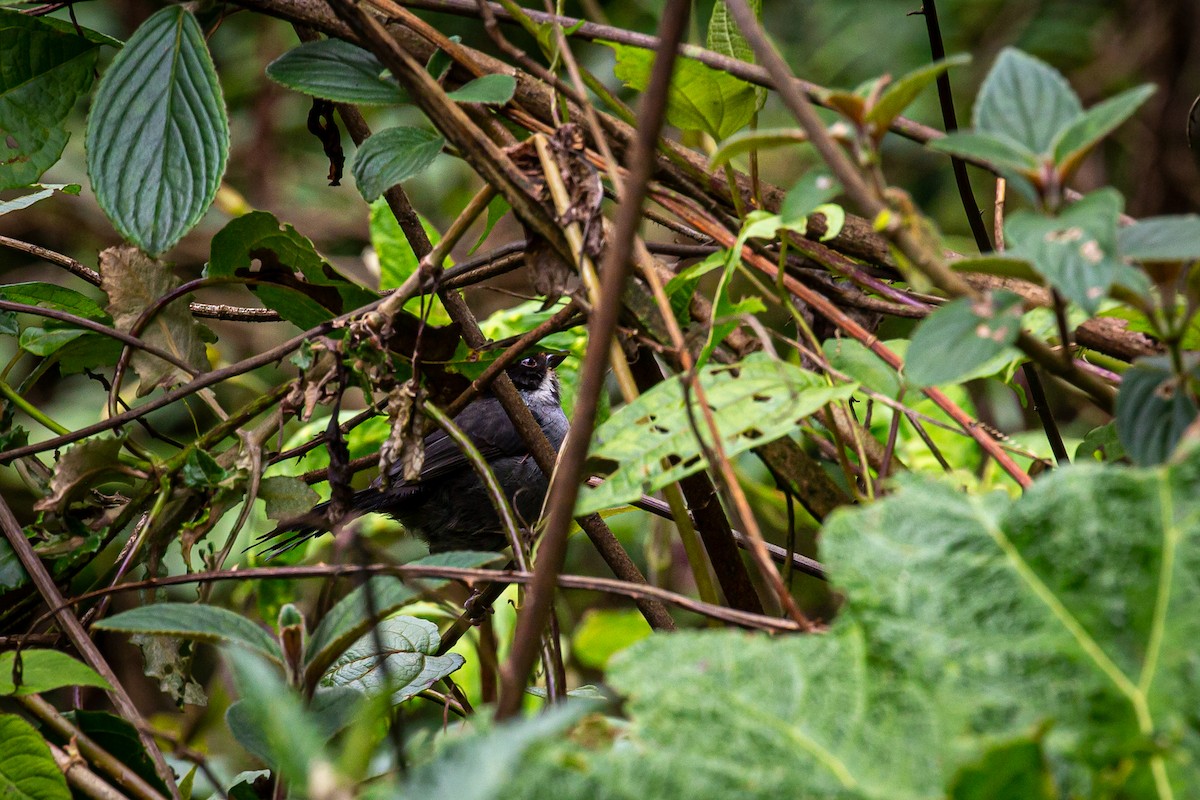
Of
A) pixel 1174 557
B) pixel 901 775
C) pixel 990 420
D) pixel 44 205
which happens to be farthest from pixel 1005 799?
pixel 44 205

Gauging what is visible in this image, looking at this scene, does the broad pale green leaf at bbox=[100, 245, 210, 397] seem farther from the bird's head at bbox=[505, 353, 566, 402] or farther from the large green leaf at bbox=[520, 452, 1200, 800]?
the bird's head at bbox=[505, 353, 566, 402]

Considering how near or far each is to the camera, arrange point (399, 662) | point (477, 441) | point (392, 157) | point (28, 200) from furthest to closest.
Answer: point (477, 441) → point (28, 200) → point (399, 662) → point (392, 157)

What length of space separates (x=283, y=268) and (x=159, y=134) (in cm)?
29

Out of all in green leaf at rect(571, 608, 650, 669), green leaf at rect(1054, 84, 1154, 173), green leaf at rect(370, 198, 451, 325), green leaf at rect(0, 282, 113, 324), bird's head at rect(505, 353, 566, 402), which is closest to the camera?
green leaf at rect(1054, 84, 1154, 173)

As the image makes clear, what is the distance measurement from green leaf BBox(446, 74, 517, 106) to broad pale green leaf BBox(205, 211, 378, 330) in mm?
447

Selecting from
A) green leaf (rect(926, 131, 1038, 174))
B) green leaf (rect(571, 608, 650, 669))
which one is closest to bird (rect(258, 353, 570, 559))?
green leaf (rect(571, 608, 650, 669))

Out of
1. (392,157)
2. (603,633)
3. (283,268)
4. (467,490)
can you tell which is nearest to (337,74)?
(392,157)

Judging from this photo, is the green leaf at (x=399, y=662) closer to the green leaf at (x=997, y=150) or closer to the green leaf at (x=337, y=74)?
the green leaf at (x=337, y=74)

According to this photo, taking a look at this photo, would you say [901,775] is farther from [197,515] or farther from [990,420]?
[990,420]

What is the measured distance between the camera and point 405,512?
339 cm

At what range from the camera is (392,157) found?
1284 mm

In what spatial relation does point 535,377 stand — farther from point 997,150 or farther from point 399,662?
point 997,150

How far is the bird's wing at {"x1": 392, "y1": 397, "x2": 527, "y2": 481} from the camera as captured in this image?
10.8ft

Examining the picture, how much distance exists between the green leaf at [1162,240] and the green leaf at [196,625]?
84 centimetres
